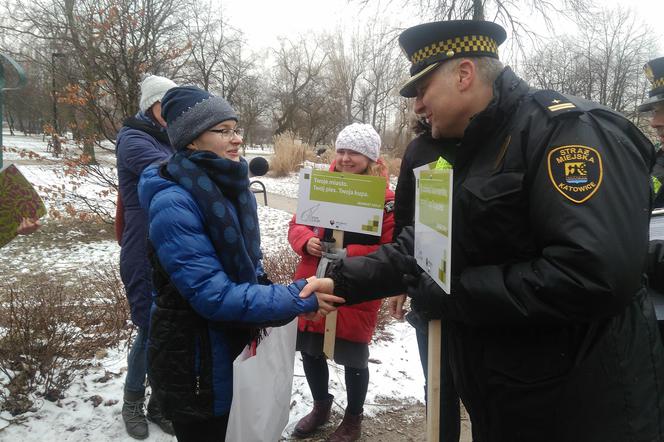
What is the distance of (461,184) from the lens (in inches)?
55.8

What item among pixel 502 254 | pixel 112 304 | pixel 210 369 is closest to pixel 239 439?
pixel 210 369

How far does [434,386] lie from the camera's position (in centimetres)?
164

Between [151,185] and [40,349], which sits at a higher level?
[151,185]

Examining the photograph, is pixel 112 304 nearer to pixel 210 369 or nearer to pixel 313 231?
pixel 313 231

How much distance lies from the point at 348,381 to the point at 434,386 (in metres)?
1.22

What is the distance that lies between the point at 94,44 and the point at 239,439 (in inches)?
252

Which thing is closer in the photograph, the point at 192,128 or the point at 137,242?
the point at 192,128

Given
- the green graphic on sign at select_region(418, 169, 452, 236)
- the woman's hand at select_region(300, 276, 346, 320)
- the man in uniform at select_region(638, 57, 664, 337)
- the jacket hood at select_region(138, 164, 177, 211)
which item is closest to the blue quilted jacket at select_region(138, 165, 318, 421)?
the jacket hood at select_region(138, 164, 177, 211)

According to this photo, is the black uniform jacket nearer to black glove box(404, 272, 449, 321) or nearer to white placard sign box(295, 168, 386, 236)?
black glove box(404, 272, 449, 321)

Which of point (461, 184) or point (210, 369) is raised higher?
point (461, 184)

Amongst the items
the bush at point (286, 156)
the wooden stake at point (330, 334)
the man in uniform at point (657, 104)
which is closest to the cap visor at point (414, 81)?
the wooden stake at point (330, 334)

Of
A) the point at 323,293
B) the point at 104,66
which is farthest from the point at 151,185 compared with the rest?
the point at 104,66

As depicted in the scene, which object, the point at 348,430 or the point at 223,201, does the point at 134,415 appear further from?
the point at 223,201

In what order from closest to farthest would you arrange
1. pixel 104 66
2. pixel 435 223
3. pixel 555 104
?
pixel 555 104
pixel 435 223
pixel 104 66
